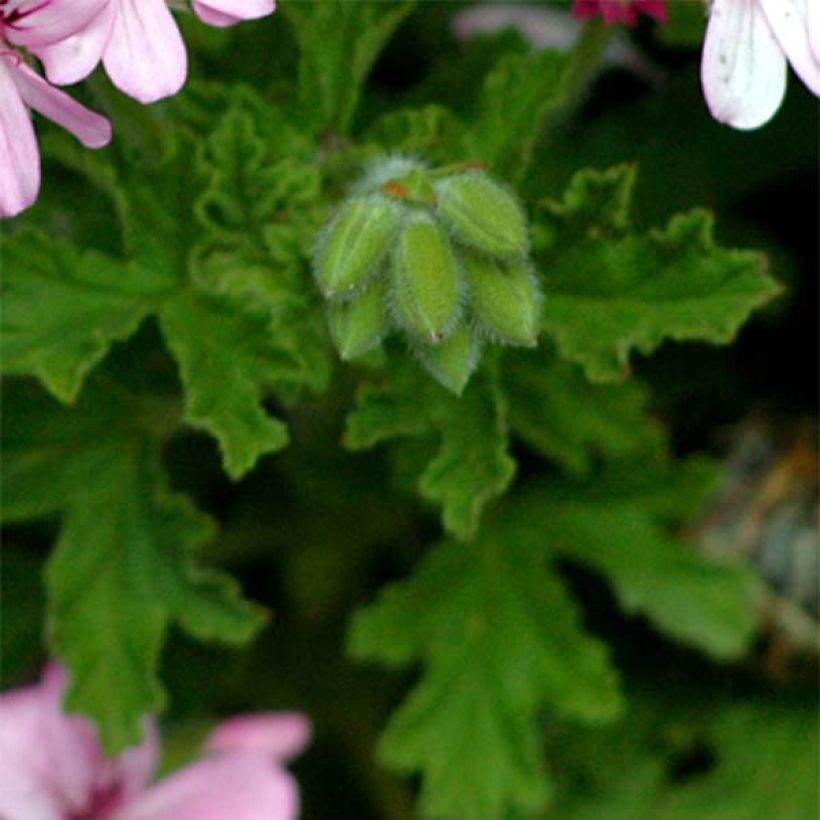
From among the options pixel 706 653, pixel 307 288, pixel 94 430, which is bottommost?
pixel 706 653

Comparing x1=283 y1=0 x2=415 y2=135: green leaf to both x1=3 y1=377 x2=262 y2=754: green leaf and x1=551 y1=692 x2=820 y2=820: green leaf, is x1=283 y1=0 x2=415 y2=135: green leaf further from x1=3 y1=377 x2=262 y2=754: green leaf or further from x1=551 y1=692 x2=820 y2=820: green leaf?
x1=551 y1=692 x2=820 y2=820: green leaf

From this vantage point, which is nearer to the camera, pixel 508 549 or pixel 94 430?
pixel 94 430

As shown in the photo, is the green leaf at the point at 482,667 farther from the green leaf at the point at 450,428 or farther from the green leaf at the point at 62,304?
the green leaf at the point at 62,304

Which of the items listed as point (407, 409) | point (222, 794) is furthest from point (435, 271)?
point (222, 794)

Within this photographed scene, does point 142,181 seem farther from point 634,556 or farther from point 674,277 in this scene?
point 634,556

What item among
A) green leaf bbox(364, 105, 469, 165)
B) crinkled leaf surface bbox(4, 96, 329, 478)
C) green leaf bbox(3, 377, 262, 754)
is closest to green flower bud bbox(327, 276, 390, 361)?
crinkled leaf surface bbox(4, 96, 329, 478)

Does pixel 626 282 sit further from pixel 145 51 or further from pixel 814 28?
pixel 145 51

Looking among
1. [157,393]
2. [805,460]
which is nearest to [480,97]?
[157,393]
